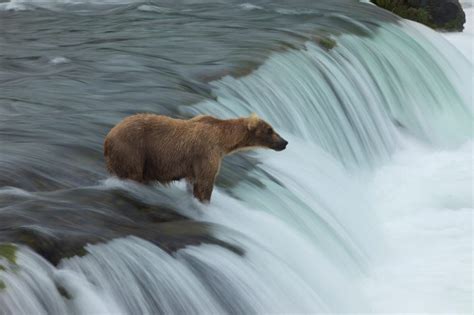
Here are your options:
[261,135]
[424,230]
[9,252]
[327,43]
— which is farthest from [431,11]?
[9,252]

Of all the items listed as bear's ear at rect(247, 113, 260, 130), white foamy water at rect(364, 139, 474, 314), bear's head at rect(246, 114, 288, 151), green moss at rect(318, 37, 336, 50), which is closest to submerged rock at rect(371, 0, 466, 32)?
green moss at rect(318, 37, 336, 50)

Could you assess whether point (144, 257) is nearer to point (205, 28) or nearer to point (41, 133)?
point (41, 133)

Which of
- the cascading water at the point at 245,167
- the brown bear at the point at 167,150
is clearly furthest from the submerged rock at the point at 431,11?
the brown bear at the point at 167,150

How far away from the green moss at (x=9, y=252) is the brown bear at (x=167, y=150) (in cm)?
120

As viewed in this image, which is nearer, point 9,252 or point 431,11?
point 9,252

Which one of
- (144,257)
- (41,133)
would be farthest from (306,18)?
(144,257)

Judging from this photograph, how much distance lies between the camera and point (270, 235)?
7.07 meters

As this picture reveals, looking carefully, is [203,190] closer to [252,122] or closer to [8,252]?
[252,122]

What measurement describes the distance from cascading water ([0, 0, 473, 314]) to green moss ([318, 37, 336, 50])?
0.02m

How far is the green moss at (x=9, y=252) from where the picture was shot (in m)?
5.22

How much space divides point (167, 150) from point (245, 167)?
1.65m

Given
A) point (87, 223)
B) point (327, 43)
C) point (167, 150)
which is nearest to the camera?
point (87, 223)

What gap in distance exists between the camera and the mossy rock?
5215 millimetres

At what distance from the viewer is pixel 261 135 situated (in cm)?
703
